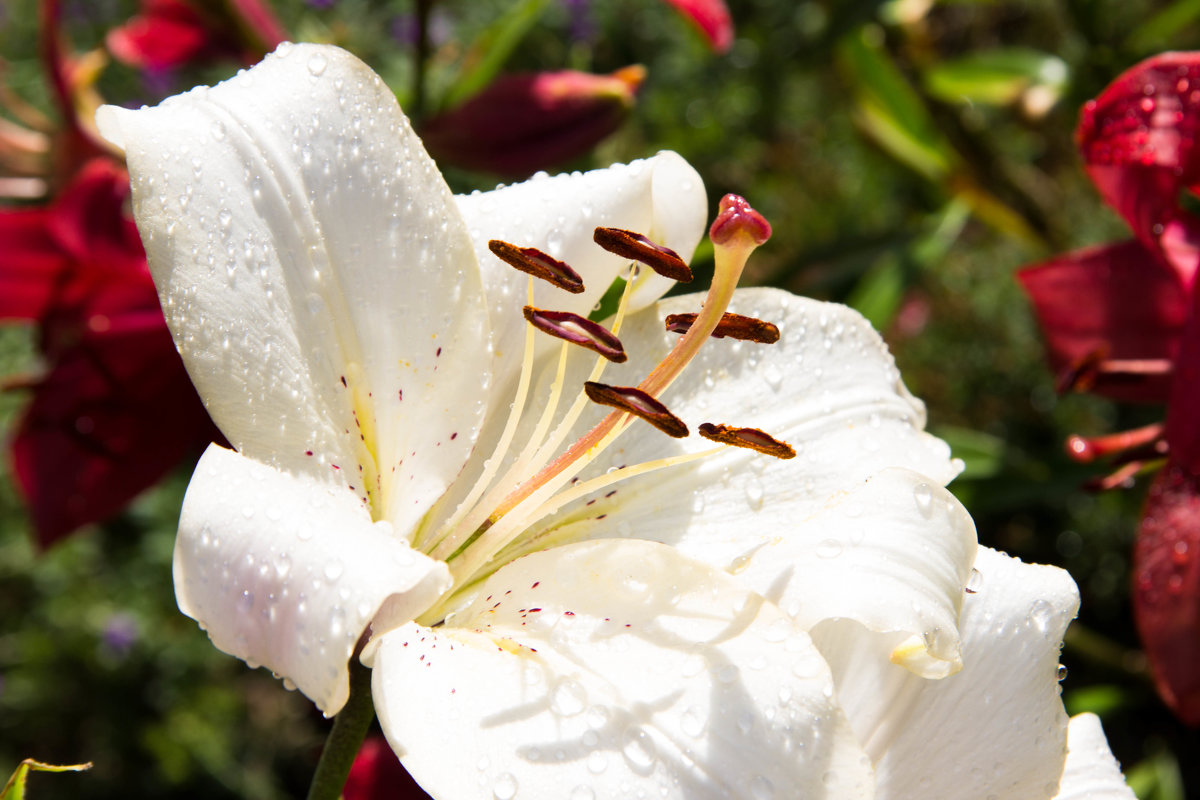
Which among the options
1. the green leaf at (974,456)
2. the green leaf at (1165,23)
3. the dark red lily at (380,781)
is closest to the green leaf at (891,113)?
the green leaf at (1165,23)

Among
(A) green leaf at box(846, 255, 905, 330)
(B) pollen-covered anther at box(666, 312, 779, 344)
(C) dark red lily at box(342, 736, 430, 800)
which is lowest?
(A) green leaf at box(846, 255, 905, 330)

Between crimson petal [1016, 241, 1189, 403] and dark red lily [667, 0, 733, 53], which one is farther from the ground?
dark red lily [667, 0, 733, 53]

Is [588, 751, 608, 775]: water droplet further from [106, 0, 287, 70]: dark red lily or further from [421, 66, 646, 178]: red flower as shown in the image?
[106, 0, 287, 70]: dark red lily

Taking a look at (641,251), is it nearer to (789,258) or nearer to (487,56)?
(487,56)

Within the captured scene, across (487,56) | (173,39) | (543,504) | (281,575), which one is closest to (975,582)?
(543,504)


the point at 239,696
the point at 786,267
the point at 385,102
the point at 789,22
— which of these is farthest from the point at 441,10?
the point at 385,102

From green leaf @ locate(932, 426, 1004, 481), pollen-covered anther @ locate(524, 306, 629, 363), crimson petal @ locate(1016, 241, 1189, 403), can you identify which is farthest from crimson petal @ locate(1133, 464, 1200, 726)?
pollen-covered anther @ locate(524, 306, 629, 363)

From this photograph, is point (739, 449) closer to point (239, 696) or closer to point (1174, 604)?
point (1174, 604)

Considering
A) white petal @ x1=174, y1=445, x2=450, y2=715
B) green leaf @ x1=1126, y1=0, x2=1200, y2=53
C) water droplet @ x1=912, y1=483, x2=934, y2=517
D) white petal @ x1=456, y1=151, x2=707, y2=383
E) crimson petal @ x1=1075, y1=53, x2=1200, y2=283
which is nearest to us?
white petal @ x1=174, y1=445, x2=450, y2=715
